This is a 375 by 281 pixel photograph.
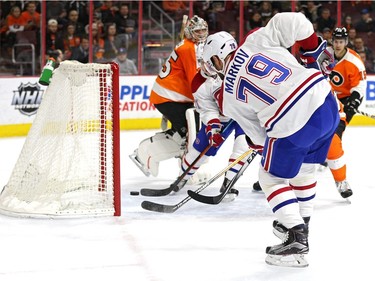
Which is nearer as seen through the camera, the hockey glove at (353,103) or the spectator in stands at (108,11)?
the hockey glove at (353,103)

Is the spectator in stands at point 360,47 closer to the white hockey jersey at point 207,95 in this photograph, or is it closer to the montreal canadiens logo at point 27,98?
the montreal canadiens logo at point 27,98

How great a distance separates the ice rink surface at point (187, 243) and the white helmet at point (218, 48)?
28.8 inches

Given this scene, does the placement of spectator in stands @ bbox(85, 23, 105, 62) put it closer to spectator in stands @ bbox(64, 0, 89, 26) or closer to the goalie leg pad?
spectator in stands @ bbox(64, 0, 89, 26)

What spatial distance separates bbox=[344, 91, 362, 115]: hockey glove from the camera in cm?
539

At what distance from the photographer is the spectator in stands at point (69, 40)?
28.7ft

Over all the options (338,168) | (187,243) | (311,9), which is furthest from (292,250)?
(311,9)

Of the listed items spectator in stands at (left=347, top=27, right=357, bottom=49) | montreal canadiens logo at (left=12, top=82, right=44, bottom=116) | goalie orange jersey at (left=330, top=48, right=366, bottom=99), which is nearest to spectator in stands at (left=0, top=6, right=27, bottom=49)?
montreal canadiens logo at (left=12, top=82, right=44, bottom=116)

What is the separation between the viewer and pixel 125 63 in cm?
898

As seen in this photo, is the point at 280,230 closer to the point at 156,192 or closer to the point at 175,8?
the point at 156,192

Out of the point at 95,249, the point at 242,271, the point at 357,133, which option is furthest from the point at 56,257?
the point at 357,133

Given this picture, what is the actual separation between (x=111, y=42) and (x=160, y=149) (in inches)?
148

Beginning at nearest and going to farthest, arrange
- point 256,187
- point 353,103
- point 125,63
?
point 256,187, point 353,103, point 125,63

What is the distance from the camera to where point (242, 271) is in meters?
3.34

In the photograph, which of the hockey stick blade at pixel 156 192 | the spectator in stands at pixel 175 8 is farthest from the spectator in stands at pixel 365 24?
the hockey stick blade at pixel 156 192
